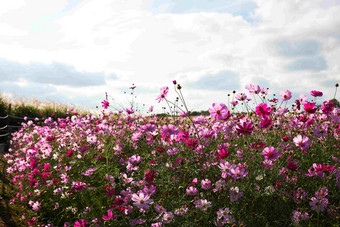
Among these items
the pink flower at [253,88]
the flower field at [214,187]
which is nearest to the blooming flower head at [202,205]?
the flower field at [214,187]

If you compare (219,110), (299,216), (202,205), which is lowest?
(299,216)

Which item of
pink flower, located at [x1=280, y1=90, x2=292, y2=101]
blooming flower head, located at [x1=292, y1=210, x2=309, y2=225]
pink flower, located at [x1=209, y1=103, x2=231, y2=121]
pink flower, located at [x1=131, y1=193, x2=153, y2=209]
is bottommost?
blooming flower head, located at [x1=292, y1=210, x2=309, y2=225]

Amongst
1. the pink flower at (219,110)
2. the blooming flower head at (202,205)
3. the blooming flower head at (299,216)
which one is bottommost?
the blooming flower head at (299,216)

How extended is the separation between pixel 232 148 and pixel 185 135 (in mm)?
1274

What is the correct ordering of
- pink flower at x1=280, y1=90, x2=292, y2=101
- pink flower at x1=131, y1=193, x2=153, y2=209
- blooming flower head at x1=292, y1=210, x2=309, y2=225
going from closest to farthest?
pink flower at x1=131, y1=193, x2=153, y2=209, blooming flower head at x1=292, y1=210, x2=309, y2=225, pink flower at x1=280, y1=90, x2=292, y2=101

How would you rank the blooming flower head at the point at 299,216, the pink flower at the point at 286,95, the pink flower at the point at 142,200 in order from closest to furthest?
1. the pink flower at the point at 142,200
2. the blooming flower head at the point at 299,216
3. the pink flower at the point at 286,95

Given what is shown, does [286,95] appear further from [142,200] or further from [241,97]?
[142,200]

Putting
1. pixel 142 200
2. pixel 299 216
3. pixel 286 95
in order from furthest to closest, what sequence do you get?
pixel 286 95 < pixel 299 216 < pixel 142 200

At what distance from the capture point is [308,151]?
354cm

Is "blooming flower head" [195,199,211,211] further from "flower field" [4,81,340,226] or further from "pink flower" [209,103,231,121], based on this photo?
"pink flower" [209,103,231,121]

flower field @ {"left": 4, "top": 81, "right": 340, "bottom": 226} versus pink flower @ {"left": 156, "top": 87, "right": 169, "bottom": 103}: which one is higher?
pink flower @ {"left": 156, "top": 87, "right": 169, "bottom": 103}

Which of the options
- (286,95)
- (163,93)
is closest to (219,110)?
(163,93)

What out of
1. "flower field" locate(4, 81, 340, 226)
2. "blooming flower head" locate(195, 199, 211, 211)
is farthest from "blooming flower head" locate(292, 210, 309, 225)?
"blooming flower head" locate(195, 199, 211, 211)

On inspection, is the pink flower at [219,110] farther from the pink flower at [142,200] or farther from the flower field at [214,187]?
the pink flower at [142,200]
